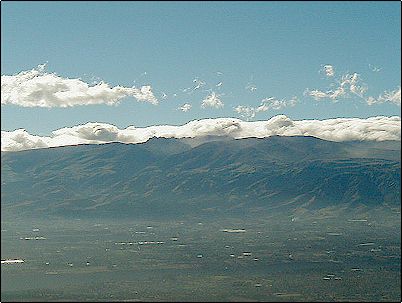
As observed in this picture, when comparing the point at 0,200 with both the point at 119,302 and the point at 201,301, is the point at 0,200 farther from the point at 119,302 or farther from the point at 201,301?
the point at 201,301

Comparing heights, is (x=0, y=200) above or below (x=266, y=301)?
above

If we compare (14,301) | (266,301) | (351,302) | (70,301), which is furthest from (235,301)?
(14,301)

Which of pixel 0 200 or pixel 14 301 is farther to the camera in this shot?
pixel 14 301

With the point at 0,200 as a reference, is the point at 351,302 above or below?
below

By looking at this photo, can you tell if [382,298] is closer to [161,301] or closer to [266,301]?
[266,301]

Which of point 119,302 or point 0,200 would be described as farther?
point 119,302

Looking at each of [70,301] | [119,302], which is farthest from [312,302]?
[70,301]

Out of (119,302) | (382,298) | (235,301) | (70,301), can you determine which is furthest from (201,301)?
(382,298)
